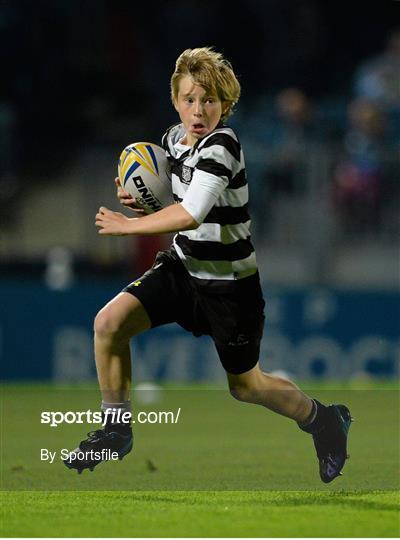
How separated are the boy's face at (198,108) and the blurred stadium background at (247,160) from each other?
670 cm

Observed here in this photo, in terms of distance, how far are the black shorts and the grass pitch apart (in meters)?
0.66

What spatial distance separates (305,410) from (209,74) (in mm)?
1677

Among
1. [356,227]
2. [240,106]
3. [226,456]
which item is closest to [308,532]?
[226,456]

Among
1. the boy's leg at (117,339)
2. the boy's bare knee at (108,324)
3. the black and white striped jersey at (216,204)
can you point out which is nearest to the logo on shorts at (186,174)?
the black and white striped jersey at (216,204)

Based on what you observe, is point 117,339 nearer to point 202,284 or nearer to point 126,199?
point 202,284

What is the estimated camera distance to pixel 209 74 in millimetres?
6055

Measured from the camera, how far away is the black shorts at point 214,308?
624cm

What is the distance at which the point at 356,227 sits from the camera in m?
13.6

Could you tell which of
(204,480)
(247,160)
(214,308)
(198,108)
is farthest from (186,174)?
(247,160)

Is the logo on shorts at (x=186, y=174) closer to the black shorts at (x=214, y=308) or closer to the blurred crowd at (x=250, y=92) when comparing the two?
the black shorts at (x=214, y=308)

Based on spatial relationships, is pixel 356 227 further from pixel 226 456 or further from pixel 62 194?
pixel 226 456

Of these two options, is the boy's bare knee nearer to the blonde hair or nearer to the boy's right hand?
the boy's right hand

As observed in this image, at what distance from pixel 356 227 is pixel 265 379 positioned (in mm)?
7405

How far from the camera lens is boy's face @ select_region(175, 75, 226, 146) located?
605 centimetres
